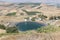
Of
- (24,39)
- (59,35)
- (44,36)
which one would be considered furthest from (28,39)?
(59,35)

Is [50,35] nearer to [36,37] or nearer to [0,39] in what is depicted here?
[36,37]

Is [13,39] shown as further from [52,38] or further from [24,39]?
[52,38]

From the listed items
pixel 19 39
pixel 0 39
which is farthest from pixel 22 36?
pixel 0 39

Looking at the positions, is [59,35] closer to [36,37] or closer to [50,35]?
[50,35]

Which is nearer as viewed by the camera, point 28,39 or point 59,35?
point 28,39

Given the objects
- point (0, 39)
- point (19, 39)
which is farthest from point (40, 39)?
point (0, 39)
